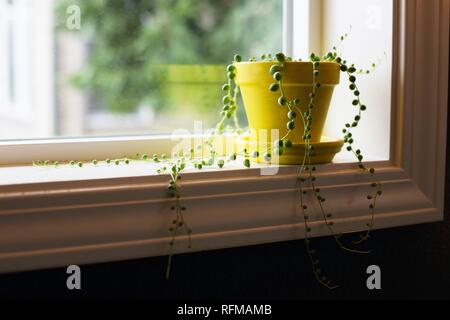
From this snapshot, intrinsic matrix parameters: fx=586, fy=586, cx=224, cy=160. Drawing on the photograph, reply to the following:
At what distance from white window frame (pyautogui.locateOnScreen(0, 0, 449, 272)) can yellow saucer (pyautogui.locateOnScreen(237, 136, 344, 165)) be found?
23 millimetres

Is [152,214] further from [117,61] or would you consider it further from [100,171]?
[117,61]

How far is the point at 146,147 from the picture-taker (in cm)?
112

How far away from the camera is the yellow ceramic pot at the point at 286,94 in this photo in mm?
989

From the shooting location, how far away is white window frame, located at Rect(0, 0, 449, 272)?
0.83 meters

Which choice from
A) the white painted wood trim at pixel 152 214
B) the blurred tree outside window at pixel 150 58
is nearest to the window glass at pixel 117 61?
the blurred tree outside window at pixel 150 58

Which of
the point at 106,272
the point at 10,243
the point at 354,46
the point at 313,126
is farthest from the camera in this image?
the point at 354,46

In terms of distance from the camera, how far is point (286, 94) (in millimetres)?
1001

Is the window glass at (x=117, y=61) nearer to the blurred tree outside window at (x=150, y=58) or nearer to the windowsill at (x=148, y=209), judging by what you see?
the blurred tree outside window at (x=150, y=58)

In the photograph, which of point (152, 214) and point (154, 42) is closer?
point (152, 214)

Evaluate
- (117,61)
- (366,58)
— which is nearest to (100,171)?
(117,61)

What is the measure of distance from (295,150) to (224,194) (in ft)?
0.51

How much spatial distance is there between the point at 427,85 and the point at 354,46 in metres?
0.16
